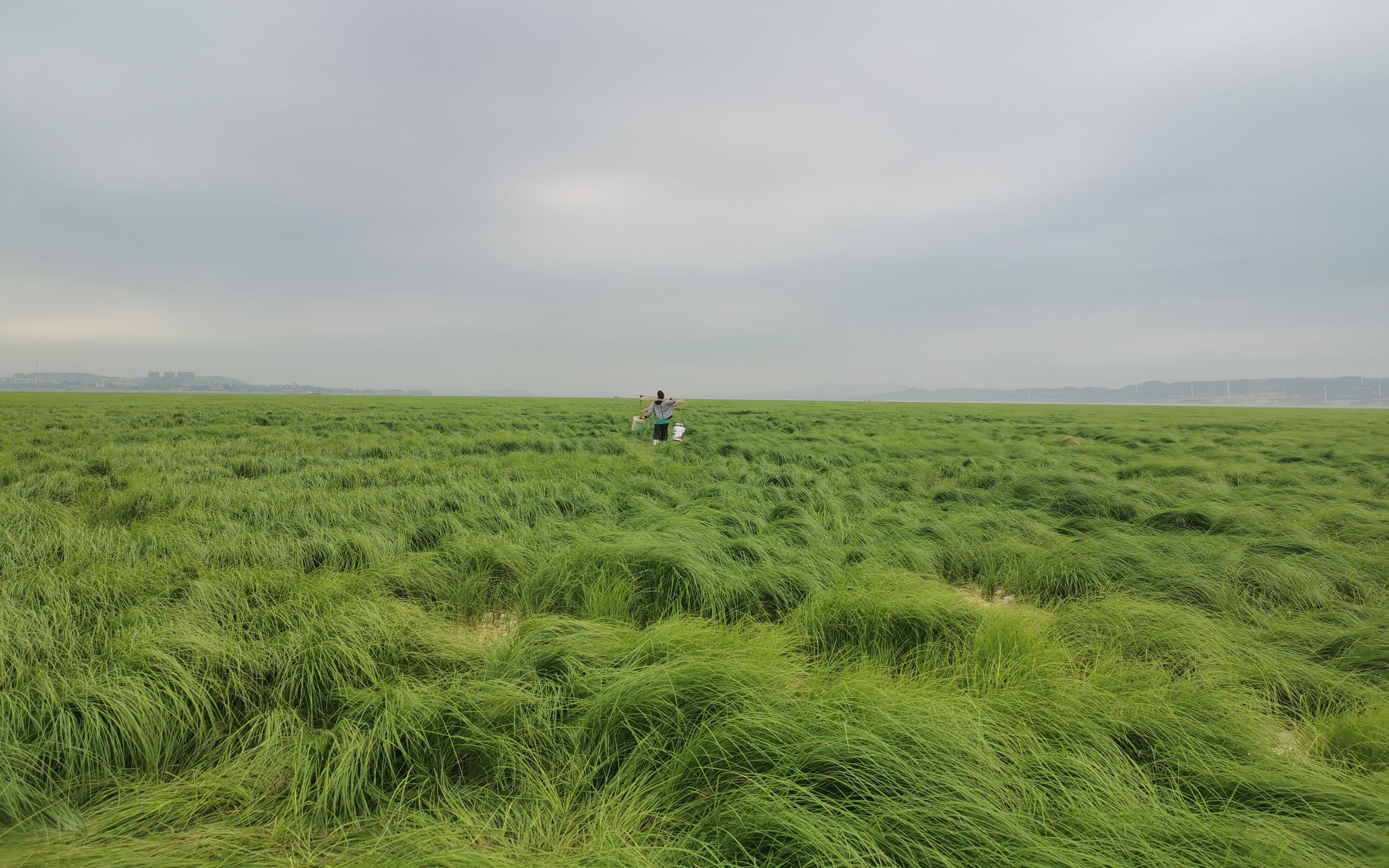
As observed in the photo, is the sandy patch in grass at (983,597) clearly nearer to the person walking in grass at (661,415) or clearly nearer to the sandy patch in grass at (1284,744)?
the sandy patch in grass at (1284,744)

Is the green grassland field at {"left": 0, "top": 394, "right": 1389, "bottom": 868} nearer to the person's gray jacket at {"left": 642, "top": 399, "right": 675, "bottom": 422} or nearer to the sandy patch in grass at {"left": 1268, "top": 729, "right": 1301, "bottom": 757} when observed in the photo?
the sandy patch in grass at {"left": 1268, "top": 729, "right": 1301, "bottom": 757}

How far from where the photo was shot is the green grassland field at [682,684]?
5.18 feet

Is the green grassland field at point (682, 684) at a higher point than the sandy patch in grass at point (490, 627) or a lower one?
higher

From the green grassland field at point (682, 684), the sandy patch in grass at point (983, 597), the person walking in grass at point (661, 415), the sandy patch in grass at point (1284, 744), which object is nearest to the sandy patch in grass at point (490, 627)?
the green grassland field at point (682, 684)

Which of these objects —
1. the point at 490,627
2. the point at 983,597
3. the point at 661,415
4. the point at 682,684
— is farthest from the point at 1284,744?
the point at 661,415

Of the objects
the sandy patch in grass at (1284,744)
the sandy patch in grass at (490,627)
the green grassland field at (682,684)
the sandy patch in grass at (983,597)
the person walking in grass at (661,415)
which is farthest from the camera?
the person walking in grass at (661,415)

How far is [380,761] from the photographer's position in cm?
193

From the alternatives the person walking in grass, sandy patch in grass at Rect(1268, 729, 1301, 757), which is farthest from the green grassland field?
the person walking in grass

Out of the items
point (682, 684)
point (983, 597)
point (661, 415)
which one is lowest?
point (983, 597)

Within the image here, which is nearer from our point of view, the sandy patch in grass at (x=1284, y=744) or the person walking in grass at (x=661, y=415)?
the sandy patch in grass at (x=1284, y=744)

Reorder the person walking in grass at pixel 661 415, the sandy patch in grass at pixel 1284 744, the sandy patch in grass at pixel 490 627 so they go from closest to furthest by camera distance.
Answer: the sandy patch in grass at pixel 1284 744
the sandy patch in grass at pixel 490 627
the person walking in grass at pixel 661 415

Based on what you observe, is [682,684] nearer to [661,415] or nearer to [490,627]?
[490,627]

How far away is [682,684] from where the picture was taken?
2213mm

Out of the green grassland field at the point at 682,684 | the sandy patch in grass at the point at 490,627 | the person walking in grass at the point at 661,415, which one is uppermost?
the person walking in grass at the point at 661,415
